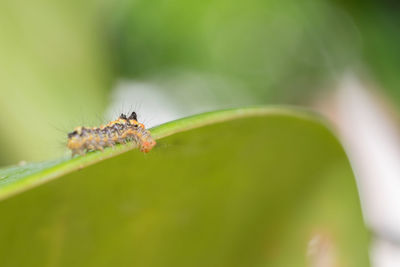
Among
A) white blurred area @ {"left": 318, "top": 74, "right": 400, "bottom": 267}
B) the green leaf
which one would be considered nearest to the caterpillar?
the green leaf

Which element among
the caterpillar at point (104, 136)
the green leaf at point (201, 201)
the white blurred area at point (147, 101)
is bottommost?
the green leaf at point (201, 201)

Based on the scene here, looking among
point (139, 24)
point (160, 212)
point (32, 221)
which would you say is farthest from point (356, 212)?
point (139, 24)

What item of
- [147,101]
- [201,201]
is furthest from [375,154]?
[201,201]

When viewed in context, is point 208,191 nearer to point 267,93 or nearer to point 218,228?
point 218,228

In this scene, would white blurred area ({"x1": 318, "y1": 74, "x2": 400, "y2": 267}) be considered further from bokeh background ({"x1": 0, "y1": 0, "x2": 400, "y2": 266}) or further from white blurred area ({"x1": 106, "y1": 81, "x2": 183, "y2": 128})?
white blurred area ({"x1": 106, "y1": 81, "x2": 183, "y2": 128})

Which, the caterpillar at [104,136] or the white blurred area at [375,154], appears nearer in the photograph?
the caterpillar at [104,136]

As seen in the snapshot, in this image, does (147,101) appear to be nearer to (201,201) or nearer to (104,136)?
(104,136)

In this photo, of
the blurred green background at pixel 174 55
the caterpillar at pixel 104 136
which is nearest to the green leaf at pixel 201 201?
the caterpillar at pixel 104 136

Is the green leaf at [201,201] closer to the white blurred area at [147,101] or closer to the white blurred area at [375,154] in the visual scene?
the white blurred area at [375,154]
